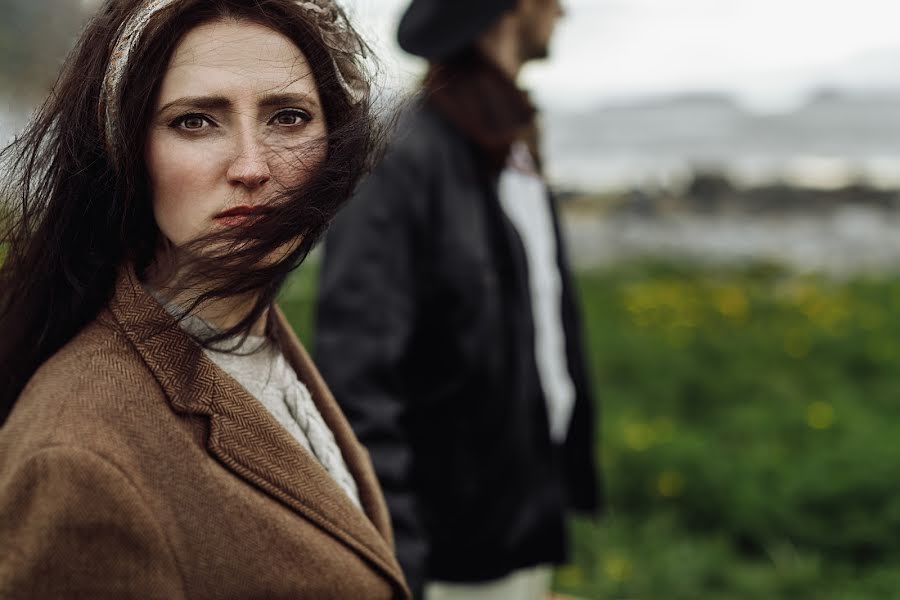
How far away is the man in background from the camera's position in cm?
243

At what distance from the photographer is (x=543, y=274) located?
299 cm

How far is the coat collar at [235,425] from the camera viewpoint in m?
1.17

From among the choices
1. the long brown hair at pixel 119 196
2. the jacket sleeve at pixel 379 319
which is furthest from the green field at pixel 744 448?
the long brown hair at pixel 119 196

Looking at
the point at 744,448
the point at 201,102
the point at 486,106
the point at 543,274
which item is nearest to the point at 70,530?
the point at 201,102

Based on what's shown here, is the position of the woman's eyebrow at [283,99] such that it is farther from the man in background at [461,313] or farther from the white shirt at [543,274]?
the white shirt at [543,274]

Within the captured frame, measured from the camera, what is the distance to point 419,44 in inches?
104

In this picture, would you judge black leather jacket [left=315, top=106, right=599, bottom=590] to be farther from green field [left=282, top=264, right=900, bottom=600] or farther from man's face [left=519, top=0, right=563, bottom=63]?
green field [left=282, top=264, right=900, bottom=600]

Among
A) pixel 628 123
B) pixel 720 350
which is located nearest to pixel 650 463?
pixel 720 350

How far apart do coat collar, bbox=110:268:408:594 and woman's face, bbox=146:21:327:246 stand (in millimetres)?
105

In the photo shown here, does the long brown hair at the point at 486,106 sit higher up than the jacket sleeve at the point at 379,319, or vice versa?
the long brown hair at the point at 486,106

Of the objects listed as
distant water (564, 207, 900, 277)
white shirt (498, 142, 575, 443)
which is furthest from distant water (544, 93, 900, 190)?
white shirt (498, 142, 575, 443)

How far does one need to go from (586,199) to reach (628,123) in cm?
124

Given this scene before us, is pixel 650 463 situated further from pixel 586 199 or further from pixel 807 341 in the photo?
pixel 586 199

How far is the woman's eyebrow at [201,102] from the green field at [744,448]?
325cm
